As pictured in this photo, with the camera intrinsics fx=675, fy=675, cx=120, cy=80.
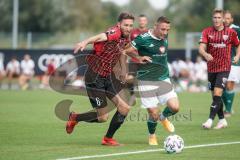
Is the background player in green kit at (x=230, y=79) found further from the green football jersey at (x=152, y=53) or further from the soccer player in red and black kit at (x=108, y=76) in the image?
the soccer player in red and black kit at (x=108, y=76)

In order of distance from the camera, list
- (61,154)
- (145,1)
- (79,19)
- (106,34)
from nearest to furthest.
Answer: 1. (61,154)
2. (106,34)
3. (79,19)
4. (145,1)

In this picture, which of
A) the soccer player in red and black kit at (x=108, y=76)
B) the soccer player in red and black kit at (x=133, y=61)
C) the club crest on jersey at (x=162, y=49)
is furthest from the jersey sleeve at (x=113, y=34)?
the soccer player in red and black kit at (x=133, y=61)

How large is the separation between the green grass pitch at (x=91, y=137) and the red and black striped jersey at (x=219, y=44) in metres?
1.47

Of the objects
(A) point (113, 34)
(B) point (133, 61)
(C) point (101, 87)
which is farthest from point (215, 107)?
(A) point (113, 34)

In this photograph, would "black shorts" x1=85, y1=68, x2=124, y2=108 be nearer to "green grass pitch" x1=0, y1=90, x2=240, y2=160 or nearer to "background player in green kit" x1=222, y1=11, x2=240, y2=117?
Result: "green grass pitch" x1=0, y1=90, x2=240, y2=160

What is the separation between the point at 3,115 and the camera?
19391mm

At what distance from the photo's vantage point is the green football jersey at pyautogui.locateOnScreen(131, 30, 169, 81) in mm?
12625

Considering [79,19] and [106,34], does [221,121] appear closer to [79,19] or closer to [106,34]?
[106,34]

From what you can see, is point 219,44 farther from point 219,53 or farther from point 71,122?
point 71,122

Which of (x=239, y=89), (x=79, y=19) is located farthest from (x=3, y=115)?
(x=79, y=19)

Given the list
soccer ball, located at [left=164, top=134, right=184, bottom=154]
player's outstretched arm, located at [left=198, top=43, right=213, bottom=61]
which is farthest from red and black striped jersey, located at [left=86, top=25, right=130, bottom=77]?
player's outstretched arm, located at [left=198, top=43, right=213, bottom=61]

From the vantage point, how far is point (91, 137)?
14000mm

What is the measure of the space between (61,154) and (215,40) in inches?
226

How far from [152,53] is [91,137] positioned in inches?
97.3
